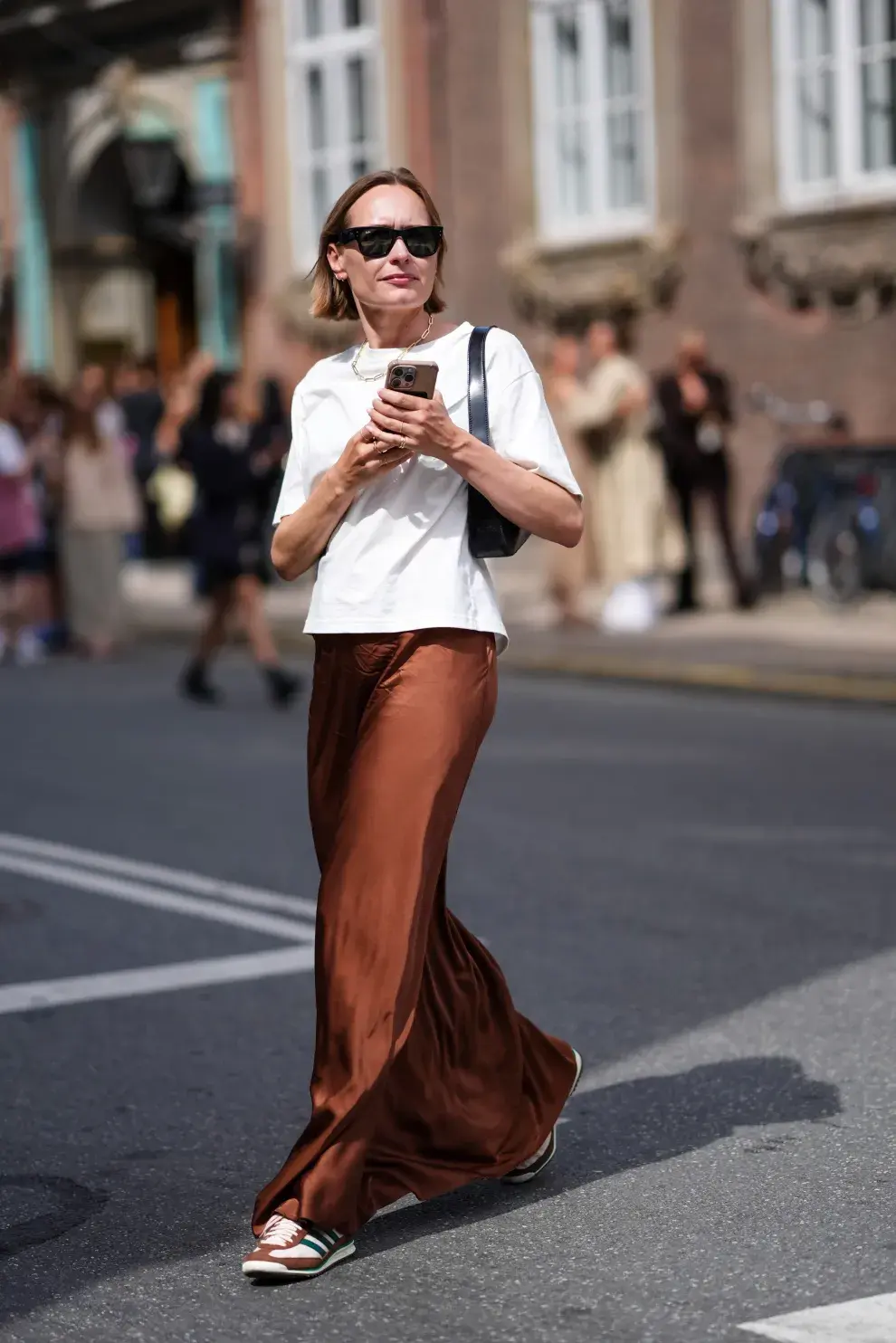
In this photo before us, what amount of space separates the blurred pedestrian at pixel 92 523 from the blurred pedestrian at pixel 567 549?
294 cm

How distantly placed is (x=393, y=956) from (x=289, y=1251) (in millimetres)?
516

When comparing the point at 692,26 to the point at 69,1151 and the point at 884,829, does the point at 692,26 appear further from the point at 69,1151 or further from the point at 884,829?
the point at 69,1151

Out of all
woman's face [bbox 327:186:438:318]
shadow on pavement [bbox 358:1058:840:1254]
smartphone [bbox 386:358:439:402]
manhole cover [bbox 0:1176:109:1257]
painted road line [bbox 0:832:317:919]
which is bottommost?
painted road line [bbox 0:832:317:919]

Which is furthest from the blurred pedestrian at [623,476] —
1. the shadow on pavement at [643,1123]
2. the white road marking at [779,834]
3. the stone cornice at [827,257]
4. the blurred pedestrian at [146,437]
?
the shadow on pavement at [643,1123]

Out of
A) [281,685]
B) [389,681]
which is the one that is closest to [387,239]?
[389,681]

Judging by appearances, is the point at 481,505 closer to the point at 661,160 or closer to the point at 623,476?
the point at 623,476

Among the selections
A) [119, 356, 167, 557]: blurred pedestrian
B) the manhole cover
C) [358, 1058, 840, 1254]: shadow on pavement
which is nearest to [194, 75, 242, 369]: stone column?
[119, 356, 167, 557]: blurred pedestrian

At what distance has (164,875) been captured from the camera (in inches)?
326

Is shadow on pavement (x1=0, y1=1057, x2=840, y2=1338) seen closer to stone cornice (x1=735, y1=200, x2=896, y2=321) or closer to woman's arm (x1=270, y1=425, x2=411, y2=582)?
woman's arm (x1=270, y1=425, x2=411, y2=582)

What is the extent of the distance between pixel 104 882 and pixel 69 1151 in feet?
10.3

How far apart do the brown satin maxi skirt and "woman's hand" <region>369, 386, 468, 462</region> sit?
36cm

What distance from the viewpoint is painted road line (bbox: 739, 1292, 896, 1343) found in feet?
12.4

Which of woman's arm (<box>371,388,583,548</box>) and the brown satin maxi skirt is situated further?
the brown satin maxi skirt

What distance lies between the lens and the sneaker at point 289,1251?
4.12 meters
